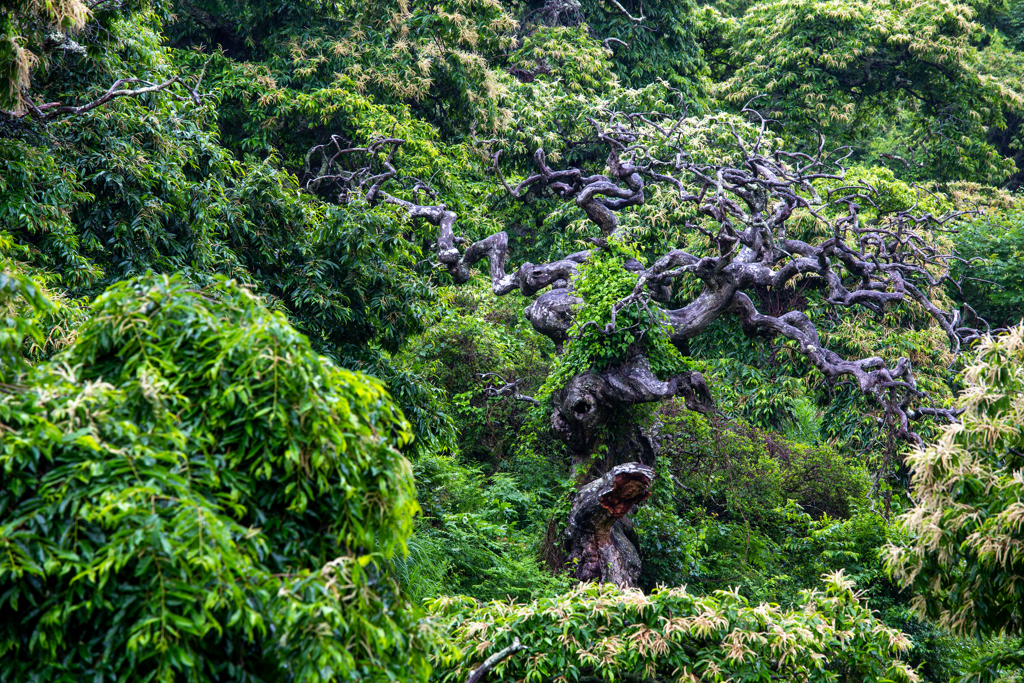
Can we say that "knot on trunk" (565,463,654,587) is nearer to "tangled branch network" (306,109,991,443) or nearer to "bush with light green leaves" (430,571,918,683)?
"tangled branch network" (306,109,991,443)

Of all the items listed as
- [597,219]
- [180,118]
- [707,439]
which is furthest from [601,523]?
[180,118]

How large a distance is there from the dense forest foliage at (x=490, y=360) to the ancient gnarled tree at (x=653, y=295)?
2.4 inches

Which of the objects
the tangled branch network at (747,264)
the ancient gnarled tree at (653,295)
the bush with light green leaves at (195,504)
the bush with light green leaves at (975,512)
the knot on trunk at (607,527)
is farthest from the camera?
the tangled branch network at (747,264)

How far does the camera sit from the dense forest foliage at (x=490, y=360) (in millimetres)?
2920

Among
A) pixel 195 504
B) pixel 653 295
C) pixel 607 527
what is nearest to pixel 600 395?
pixel 607 527

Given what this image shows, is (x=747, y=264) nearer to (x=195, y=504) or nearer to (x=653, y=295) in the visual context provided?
(x=653, y=295)

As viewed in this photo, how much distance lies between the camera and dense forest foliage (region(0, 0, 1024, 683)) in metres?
2.92

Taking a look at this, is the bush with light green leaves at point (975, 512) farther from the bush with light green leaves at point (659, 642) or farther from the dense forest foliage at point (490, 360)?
the bush with light green leaves at point (659, 642)

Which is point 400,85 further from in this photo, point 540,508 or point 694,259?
point 540,508

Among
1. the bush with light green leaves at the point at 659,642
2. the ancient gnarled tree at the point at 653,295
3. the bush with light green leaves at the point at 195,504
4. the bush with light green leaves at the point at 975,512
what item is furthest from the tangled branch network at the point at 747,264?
the bush with light green leaves at the point at 195,504

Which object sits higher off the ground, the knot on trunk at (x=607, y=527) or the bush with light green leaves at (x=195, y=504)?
the bush with light green leaves at (x=195, y=504)

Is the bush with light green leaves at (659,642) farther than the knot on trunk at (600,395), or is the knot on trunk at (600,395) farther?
the knot on trunk at (600,395)

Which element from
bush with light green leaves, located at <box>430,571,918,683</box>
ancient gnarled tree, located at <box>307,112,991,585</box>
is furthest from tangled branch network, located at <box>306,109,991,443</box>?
bush with light green leaves, located at <box>430,571,918,683</box>

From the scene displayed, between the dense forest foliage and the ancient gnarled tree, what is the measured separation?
6 centimetres
